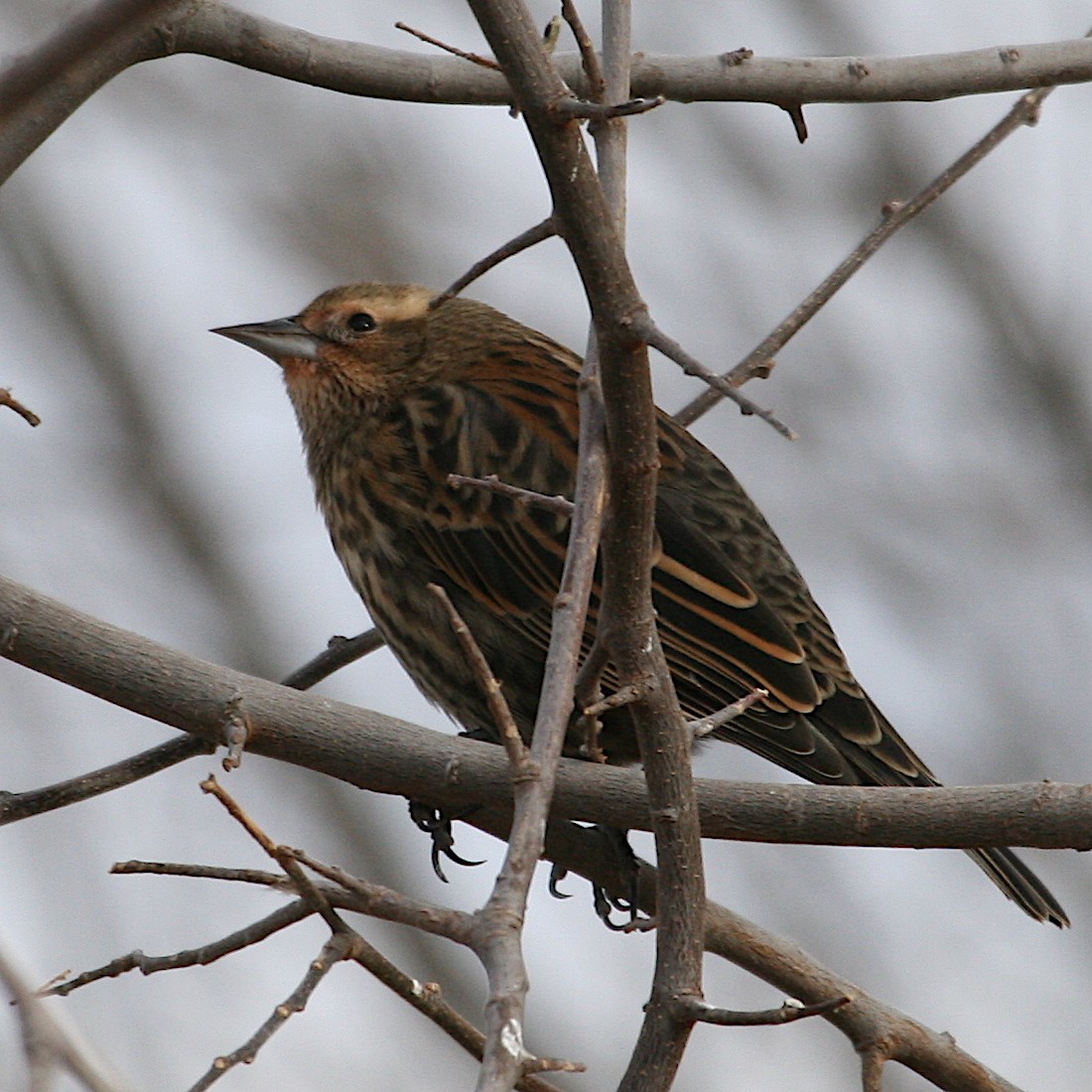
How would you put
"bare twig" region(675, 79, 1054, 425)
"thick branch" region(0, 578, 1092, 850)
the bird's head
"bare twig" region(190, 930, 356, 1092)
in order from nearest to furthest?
1. "bare twig" region(190, 930, 356, 1092)
2. "thick branch" region(0, 578, 1092, 850)
3. "bare twig" region(675, 79, 1054, 425)
4. the bird's head

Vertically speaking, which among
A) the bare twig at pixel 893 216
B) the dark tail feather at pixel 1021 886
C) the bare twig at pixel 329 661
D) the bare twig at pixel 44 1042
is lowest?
the bare twig at pixel 44 1042

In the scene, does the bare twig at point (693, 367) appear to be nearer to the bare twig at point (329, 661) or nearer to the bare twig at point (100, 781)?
the bare twig at point (100, 781)

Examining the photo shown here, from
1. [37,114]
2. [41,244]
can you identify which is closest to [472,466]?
[37,114]

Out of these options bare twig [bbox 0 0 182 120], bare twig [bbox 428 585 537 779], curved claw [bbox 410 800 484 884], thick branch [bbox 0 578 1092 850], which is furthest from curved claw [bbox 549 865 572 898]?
bare twig [bbox 0 0 182 120]

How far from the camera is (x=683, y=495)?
4.74 metres

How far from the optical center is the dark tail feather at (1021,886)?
4.29 m

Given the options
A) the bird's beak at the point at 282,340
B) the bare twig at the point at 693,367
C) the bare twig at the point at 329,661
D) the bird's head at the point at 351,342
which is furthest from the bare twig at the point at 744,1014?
the bird's beak at the point at 282,340

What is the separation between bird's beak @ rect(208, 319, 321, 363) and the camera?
5.33 m

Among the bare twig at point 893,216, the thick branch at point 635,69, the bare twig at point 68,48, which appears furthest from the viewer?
the bare twig at point 893,216

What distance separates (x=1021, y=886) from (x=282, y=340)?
8.39ft

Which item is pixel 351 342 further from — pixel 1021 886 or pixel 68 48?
pixel 68 48

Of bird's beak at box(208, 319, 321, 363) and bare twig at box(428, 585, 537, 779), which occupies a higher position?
bird's beak at box(208, 319, 321, 363)

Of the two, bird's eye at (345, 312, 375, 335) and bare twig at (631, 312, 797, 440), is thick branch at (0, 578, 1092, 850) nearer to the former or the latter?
bare twig at (631, 312, 797, 440)

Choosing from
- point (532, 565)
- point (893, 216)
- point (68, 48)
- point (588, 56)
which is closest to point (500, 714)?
point (588, 56)
